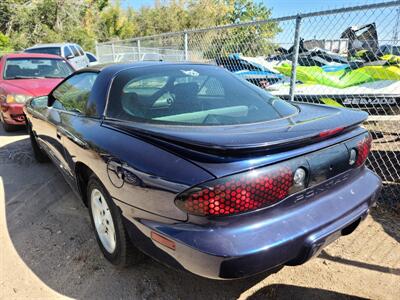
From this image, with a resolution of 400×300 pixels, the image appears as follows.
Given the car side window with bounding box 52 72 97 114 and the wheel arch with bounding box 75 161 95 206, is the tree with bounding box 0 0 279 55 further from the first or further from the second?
the wheel arch with bounding box 75 161 95 206

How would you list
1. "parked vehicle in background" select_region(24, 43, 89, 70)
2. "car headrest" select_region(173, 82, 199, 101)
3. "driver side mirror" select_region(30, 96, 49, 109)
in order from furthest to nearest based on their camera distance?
"parked vehicle in background" select_region(24, 43, 89, 70)
"driver side mirror" select_region(30, 96, 49, 109)
"car headrest" select_region(173, 82, 199, 101)

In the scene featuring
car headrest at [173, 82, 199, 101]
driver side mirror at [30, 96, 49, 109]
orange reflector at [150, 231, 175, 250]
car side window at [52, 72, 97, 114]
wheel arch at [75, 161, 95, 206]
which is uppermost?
car headrest at [173, 82, 199, 101]

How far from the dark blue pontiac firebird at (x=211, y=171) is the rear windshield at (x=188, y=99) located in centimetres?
1

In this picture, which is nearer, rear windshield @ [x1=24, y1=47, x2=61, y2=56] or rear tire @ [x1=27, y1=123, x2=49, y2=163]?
rear tire @ [x1=27, y1=123, x2=49, y2=163]

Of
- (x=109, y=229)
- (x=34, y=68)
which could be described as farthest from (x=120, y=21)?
(x=109, y=229)

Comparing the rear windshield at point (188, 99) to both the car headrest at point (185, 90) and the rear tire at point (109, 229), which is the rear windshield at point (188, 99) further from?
the rear tire at point (109, 229)

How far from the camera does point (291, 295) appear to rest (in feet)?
7.64

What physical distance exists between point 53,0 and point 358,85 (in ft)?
89.1

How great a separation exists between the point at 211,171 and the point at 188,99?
1.03 metres

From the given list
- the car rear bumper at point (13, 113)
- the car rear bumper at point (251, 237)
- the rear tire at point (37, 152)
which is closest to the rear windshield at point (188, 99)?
the car rear bumper at point (251, 237)

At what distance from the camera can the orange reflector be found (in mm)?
1854

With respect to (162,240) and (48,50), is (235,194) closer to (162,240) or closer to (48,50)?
(162,240)

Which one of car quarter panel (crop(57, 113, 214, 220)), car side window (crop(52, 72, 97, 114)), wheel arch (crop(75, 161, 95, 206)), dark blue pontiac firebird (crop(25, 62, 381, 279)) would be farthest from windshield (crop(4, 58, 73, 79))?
car quarter panel (crop(57, 113, 214, 220))

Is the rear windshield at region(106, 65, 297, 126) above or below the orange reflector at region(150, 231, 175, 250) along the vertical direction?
above
